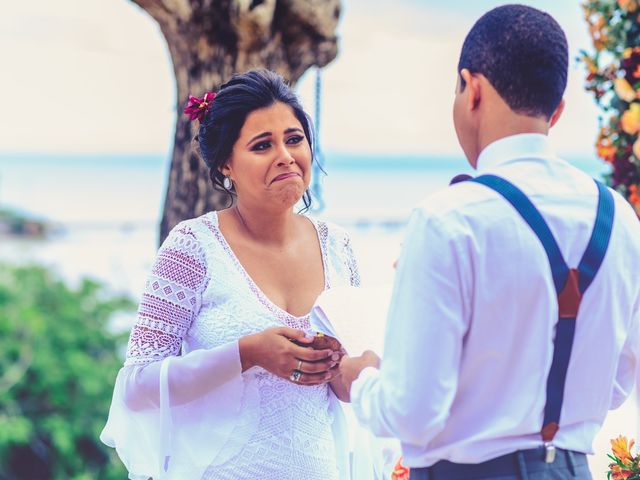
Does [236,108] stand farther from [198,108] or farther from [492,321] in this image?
[492,321]

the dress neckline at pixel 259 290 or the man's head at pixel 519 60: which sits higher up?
the man's head at pixel 519 60

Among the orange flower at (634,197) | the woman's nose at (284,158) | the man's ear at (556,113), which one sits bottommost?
the orange flower at (634,197)

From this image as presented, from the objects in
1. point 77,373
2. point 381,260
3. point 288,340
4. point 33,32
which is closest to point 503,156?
point 288,340

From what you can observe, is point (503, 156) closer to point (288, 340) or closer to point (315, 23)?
point (288, 340)

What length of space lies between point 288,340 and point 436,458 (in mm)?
658

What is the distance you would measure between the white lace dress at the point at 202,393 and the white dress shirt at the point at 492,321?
28.8 inches

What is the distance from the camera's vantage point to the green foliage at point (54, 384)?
6156mm

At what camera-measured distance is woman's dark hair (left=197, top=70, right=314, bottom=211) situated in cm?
246

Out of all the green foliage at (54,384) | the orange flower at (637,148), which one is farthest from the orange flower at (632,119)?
the green foliage at (54,384)

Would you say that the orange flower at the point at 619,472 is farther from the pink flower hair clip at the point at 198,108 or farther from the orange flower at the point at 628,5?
the orange flower at the point at 628,5

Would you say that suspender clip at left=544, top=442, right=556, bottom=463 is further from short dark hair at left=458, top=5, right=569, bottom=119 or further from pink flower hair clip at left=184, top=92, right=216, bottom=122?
pink flower hair clip at left=184, top=92, right=216, bottom=122

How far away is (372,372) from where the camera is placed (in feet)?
5.71

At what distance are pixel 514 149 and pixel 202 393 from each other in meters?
1.07

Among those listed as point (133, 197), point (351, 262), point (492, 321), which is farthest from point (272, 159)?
point (133, 197)
